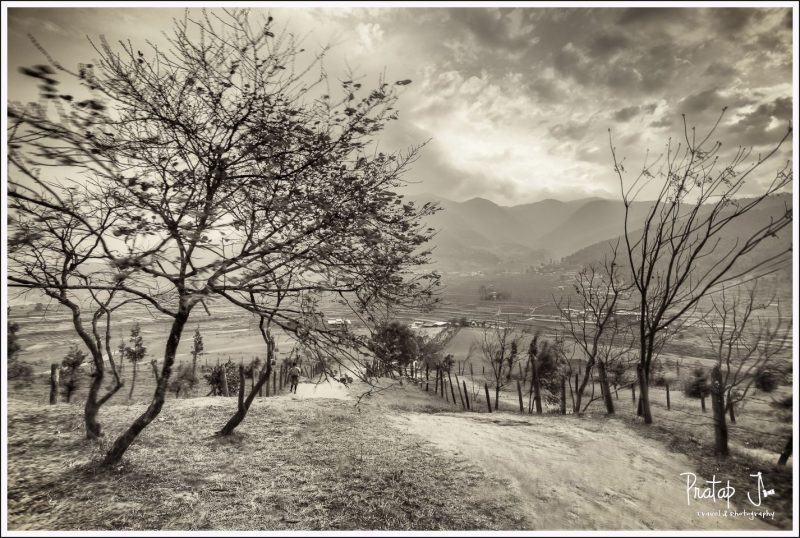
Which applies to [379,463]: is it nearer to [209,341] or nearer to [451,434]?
[451,434]

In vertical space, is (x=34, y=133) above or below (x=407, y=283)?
above

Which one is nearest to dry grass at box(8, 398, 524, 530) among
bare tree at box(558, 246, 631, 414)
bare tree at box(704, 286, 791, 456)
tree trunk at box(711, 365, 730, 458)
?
tree trunk at box(711, 365, 730, 458)

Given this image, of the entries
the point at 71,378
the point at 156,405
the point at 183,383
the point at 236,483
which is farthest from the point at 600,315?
the point at 71,378

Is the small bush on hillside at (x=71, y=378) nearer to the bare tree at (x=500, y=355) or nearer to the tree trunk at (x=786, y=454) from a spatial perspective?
the bare tree at (x=500, y=355)

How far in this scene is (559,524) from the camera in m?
5.90

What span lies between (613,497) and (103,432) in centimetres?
1267

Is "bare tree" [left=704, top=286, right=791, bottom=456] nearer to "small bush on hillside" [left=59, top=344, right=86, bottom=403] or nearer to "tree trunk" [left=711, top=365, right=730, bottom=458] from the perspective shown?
"tree trunk" [left=711, top=365, right=730, bottom=458]

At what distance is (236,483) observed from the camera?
21.7ft

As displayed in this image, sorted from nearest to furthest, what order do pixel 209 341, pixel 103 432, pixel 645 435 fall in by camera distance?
1. pixel 103 432
2. pixel 645 435
3. pixel 209 341

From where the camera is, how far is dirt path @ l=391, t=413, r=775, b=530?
5973 mm

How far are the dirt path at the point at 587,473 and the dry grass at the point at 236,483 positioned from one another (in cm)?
91

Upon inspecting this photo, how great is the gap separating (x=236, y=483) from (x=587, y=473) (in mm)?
8131

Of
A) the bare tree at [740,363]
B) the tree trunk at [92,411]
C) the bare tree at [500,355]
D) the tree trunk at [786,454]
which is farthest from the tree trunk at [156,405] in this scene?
→ the bare tree at [500,355]

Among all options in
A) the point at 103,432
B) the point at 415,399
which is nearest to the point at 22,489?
the point at 103,432
